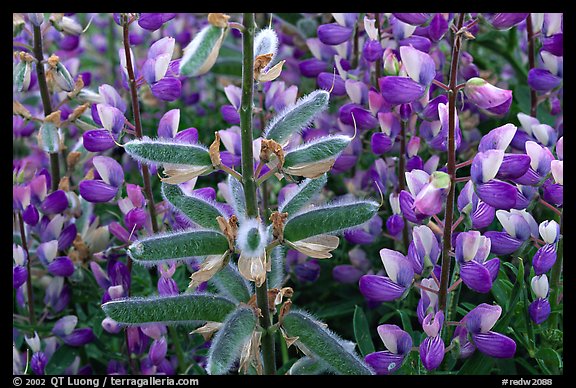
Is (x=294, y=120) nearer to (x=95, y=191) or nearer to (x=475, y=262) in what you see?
(x=475, y=262)

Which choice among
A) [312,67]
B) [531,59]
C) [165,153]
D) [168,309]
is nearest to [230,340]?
[168,309]

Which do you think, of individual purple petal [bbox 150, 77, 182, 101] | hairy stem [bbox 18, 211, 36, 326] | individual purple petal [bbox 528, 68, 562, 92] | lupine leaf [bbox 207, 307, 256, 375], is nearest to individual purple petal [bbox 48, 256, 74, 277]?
hairy stem [bbox 18, 211, 36, 326]

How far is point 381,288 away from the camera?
0.92m

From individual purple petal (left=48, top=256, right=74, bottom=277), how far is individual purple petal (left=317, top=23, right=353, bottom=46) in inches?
20.2

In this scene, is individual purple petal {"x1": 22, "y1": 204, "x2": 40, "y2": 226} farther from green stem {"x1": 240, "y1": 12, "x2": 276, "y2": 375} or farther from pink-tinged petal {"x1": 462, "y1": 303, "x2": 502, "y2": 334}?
pink-tinged petal {"x1": 462, "y1": 303, "x2": 502, "y2": 334}

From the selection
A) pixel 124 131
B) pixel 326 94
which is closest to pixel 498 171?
pixel 326 94

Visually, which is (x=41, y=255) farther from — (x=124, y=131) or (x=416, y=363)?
(x=416, y=363)

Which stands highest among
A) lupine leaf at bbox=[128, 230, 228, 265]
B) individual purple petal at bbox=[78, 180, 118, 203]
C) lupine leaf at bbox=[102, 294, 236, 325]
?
lupine leaf at bbox=[128, 230, 228, 265]

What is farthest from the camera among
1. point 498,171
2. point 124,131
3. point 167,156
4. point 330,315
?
point 330,315

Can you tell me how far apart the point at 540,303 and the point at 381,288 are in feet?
0.64

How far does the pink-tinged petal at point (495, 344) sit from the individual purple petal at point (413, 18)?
43 centimetres

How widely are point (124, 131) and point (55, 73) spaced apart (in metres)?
0.15

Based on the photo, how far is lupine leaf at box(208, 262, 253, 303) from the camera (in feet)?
2.69

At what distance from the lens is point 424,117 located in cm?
101
